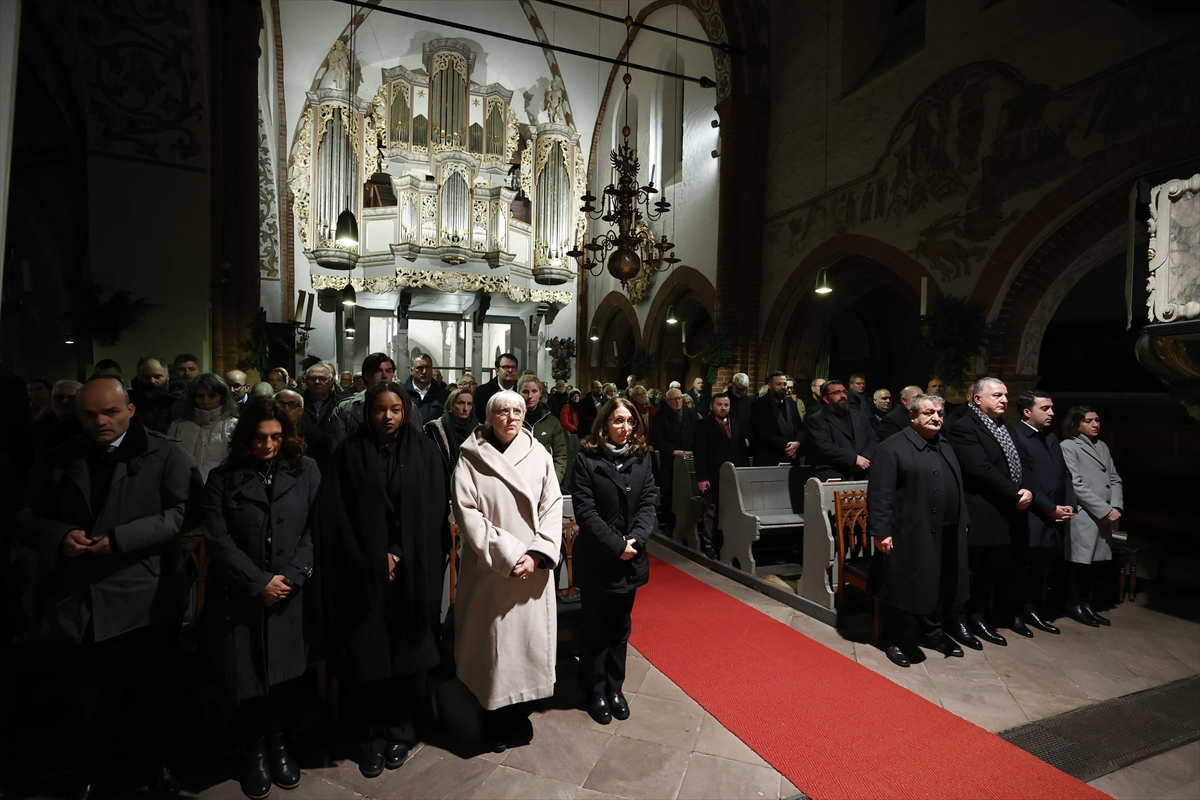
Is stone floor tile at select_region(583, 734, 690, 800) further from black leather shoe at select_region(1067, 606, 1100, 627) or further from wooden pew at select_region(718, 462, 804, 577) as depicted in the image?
black leather shoe at select_region(1067, 606, 1100, 627)

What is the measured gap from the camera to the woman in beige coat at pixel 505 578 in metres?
2.55

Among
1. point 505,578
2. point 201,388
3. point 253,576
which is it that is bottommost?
point 505,578

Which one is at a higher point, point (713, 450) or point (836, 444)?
point (836, 444)

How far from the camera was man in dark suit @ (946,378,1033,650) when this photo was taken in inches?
151

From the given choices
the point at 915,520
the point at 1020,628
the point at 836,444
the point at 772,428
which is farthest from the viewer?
the point at 772,428

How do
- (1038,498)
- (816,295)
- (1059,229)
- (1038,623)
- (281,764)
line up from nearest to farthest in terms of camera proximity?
1. (281,764)
2. (1038,498)
3. (1038,623)
4. (1059,229)
5. (816,295)

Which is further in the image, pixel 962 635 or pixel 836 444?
pixel 836 444

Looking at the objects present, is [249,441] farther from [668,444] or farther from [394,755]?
[668,444]

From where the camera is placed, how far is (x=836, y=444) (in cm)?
504

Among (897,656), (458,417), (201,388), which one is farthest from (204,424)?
(897,656)

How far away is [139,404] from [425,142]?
41.9 feet

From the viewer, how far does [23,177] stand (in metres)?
4.09

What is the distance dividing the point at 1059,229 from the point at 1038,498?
11.9 ft

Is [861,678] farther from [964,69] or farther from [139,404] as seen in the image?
[964,69]
